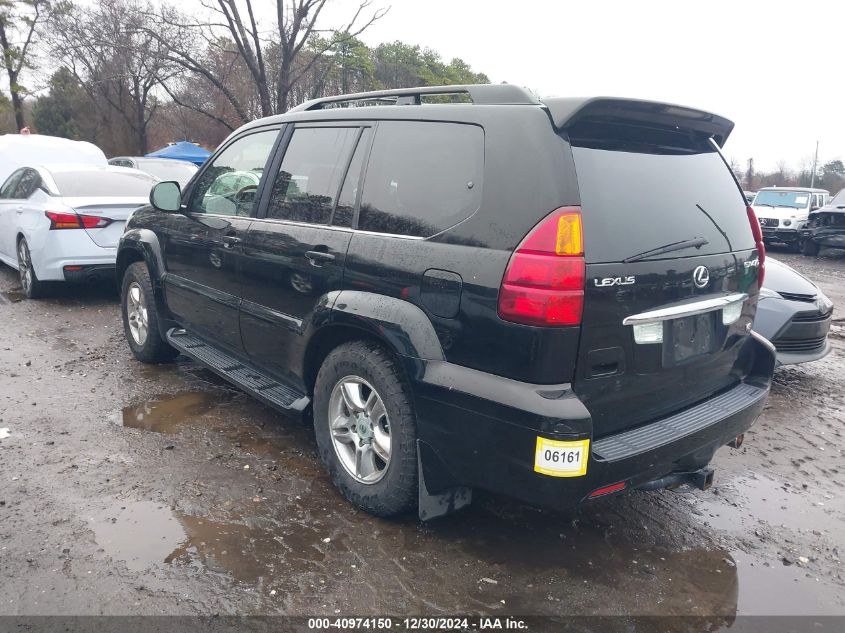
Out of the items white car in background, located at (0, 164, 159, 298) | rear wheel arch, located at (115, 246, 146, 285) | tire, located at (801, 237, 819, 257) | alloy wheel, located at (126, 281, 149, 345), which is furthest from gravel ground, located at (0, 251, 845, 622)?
tire, located at (801, 237, 819, 257)

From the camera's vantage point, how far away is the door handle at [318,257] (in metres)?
3.14

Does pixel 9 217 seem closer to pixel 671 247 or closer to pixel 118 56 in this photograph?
pixel 671 247

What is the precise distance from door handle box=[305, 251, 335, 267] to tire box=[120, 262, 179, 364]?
2.26 meters

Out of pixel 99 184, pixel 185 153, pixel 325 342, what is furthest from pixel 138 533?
pixel 185 153

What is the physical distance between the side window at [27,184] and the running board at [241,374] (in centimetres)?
418

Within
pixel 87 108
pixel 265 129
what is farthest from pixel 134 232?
pixel 87 108

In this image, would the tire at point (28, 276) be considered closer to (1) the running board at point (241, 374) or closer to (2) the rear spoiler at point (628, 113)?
(1) the running board at point (241, 374)

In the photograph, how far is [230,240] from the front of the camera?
393 cm

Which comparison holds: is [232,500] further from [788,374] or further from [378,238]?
[788,374]

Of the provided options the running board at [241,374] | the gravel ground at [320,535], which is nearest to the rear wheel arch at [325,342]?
the running board at [241,374]

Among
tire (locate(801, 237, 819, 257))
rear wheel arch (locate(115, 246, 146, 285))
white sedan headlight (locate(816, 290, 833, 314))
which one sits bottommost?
tire (locate(801, 237, 819, 257))

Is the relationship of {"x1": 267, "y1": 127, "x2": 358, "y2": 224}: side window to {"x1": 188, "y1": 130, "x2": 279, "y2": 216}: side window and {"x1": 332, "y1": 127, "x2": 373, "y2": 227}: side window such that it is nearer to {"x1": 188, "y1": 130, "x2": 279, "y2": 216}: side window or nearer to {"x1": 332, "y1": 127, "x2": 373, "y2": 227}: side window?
{"x1": 332, "y1": 127, "x2": 373, "y2": 227}: side window

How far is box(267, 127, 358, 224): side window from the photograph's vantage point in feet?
10.9

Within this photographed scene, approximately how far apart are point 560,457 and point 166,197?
134 inches
